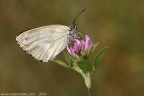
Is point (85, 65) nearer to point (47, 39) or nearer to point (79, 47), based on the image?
point (79, 47)

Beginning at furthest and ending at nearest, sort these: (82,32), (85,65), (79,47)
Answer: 1. (82,32)
2. (79,47)
3. (85,65)

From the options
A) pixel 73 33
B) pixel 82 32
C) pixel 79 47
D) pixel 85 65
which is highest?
pixel 82 32

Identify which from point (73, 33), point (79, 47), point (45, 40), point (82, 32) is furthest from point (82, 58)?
point (82, 32)

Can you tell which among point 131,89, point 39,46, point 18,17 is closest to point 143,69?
point 131,89

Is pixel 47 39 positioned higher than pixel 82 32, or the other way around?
pixel 82 32

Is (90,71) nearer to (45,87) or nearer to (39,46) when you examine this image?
(39,46)
